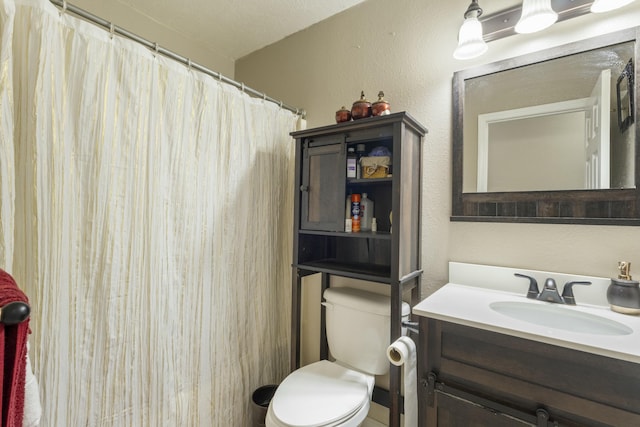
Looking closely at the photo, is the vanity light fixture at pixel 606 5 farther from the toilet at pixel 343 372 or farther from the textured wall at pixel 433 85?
the toilet at pixel 343 372

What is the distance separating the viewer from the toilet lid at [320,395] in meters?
1.08

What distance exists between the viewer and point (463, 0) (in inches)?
52.6

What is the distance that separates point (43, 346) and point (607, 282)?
74.8 inches

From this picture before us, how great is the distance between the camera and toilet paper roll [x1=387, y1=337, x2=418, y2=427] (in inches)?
41.7

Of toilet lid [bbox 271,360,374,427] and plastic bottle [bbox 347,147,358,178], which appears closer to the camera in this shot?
toilet lid [bbox 271,360,374,427]

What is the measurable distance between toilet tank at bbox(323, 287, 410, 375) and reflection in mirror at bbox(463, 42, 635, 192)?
68cm

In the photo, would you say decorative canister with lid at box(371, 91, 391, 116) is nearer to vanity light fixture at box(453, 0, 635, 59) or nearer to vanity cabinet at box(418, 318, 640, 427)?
vanity light fixture at box(453, 0, 635, 59)

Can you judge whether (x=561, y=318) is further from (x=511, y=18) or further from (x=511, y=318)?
(x=511, y=18)

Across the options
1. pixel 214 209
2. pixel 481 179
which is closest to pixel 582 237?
pixel 481 179

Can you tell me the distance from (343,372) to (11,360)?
117 cm

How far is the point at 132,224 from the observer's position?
3.76ft

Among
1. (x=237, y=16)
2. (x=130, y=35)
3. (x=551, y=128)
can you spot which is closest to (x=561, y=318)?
(x=551, y=128)

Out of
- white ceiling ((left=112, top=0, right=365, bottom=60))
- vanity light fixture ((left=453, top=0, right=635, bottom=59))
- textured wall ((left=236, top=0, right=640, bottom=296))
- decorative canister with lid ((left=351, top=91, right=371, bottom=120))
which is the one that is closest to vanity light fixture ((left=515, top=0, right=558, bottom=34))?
vanity light fixture ((left=453, top=0, right=635, bottom=59))

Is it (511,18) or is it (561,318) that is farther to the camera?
(511,18)
